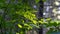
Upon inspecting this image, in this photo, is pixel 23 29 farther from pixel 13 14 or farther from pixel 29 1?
pixel 29 1

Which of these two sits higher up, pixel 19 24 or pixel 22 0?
pixel 22 0

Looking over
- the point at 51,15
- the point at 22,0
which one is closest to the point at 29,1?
the point at 22,0

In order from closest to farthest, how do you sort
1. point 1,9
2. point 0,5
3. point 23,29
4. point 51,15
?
point 0,5 → point 1,9 → point 23,29 → point 51,15

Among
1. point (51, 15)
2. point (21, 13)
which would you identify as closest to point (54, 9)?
point (51, 15)

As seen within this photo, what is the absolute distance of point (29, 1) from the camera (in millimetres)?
2830

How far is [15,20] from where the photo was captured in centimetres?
254

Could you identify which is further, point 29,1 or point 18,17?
point 29,1

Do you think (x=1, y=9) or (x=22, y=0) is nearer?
(x=1, y=9)

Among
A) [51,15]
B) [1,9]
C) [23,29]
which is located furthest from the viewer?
[51,15]

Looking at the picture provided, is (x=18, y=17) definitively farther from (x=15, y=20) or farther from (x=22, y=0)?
(x=22, y=0)

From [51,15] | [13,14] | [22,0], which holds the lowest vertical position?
[51,15]

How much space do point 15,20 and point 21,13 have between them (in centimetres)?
13

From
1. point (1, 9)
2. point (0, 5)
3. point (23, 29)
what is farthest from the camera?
point (23, 29)

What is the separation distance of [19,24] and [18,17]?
12 cm
